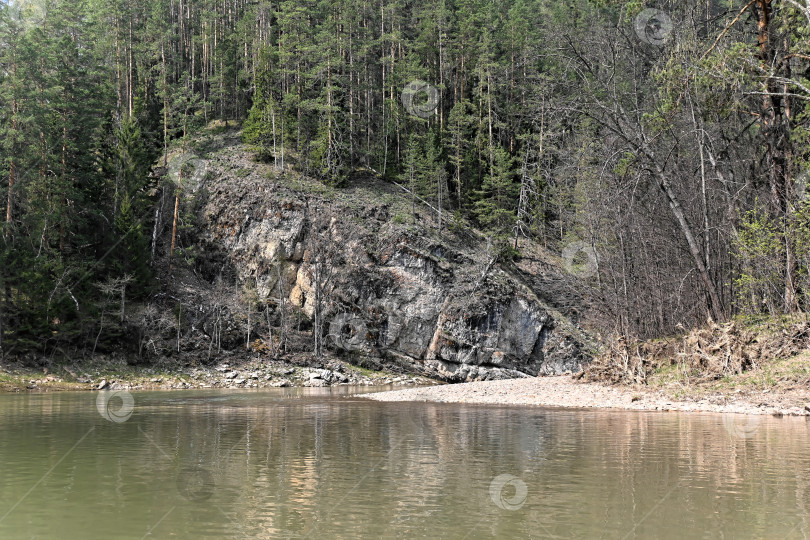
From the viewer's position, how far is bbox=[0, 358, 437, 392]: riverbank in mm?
33656

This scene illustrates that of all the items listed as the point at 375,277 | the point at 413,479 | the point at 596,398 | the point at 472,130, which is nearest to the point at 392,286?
the point at 375,277

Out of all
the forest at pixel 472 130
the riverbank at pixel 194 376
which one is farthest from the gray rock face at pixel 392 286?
the forest at pixel 472 130

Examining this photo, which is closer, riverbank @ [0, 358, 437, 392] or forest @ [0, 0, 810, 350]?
forest @ [0, 0, 810, 350]

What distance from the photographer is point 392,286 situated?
45.7m

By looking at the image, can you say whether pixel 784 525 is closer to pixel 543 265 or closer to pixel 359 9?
pixel 543 265

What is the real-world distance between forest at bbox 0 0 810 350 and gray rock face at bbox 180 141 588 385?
4.49 metres

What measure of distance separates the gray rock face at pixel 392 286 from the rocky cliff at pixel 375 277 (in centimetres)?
8

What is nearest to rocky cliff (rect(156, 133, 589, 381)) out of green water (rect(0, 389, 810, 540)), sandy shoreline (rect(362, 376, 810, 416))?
sandy shoreline (rect(362, 376, 810, 416))

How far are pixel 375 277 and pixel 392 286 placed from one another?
61.4 inches

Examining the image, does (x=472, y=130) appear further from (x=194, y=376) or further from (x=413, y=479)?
(x=413, y=479)

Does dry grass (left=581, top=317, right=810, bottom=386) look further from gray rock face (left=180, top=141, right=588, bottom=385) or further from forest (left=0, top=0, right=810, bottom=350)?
gray rock face (left=180, top=141, right=588, bottom=385)

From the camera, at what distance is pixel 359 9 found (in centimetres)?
6525

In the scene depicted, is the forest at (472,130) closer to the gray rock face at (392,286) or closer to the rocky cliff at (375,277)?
the rocky cliff at (375,277)

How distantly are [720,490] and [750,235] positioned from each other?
14.0 metres
